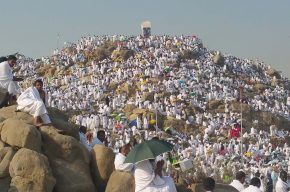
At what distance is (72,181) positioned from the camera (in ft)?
30.1

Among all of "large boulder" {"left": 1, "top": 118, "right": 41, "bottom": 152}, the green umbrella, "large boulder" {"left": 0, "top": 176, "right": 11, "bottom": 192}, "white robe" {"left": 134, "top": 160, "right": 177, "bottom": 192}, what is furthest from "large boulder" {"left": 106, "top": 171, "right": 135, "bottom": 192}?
"large boulder" {"left": 0, "top": 176, "right": 11, "bottom": 192}

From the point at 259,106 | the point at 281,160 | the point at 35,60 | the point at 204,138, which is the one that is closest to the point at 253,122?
the point at 259,106

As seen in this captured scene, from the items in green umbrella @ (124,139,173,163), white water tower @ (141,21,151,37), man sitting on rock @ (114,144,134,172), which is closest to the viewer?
green umbrella @ (124,139,173,163)

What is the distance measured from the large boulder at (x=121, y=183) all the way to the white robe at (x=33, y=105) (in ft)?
6.02

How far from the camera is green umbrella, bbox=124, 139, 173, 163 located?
7973mm

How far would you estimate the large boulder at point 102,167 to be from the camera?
962cm

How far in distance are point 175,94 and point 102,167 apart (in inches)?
1271

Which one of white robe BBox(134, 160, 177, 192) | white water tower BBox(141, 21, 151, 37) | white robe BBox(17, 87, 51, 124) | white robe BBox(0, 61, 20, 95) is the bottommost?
white robe BBox(134, 160, 177, 192)

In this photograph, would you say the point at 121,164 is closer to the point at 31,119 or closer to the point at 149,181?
the point at 149,181

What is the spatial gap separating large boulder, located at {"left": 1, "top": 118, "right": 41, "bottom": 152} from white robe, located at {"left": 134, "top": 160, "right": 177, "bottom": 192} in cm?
206

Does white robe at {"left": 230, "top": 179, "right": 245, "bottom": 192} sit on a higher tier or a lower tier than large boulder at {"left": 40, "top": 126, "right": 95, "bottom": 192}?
lower

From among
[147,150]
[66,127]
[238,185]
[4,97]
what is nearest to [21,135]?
[66,127]

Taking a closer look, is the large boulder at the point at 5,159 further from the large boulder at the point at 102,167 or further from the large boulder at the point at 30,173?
the large boulder at the point at 102,167

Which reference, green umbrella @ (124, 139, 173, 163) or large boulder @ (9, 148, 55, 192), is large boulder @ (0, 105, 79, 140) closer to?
large boulder @ (9, 148, 55, 192)
